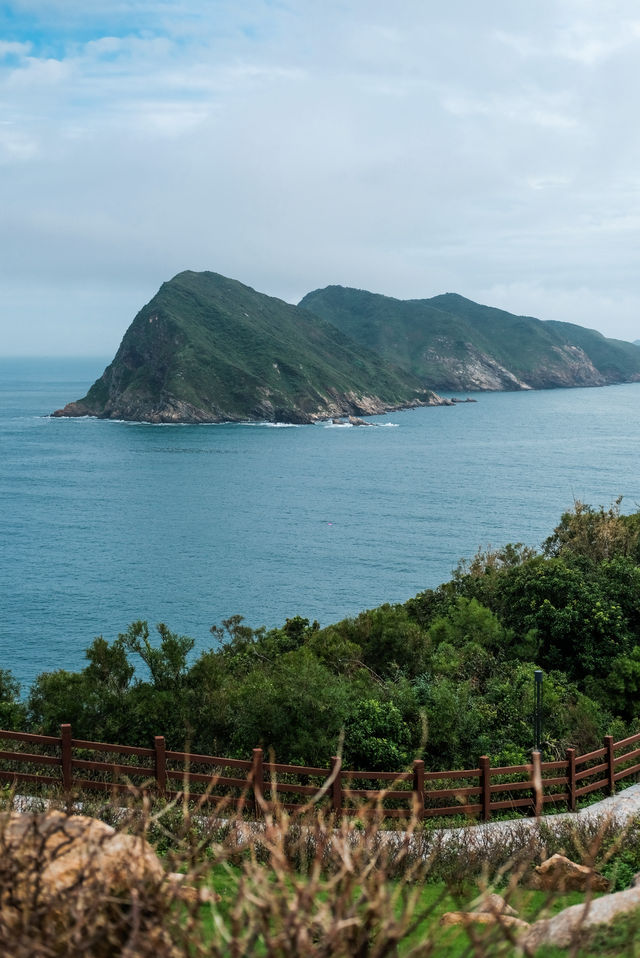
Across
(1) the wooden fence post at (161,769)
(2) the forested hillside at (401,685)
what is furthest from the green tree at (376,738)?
(1) the wooden fence post at (161,769)

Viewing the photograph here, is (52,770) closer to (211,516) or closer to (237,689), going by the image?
(237,689)

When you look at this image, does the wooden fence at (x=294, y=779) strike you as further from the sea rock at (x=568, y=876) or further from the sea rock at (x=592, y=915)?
the sea rock at (x=592, y=915)

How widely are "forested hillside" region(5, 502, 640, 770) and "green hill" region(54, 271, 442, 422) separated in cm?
12215

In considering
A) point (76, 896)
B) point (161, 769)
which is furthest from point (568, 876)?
point (76, 896)

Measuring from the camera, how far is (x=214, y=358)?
15688cm

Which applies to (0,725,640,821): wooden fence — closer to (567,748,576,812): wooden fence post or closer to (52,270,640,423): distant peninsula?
(567,748,576,812): wooden fence post

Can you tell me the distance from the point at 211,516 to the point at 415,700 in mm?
58443

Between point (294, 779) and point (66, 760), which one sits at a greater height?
point (66, 760)

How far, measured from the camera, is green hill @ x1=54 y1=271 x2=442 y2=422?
5866 inches

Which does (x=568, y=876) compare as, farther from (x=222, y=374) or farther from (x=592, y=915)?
(x=222, y=374)

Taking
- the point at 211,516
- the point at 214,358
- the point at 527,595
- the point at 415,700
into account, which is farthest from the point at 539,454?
the point at 415,700

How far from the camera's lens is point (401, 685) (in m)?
18.6

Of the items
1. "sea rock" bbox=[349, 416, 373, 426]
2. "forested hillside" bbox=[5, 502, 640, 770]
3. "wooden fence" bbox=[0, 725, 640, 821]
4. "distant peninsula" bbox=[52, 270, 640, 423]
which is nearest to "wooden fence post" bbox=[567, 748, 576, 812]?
"wooden fence" bbox=[0, 725, 640, 821]

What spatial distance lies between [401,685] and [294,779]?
14.3ft
